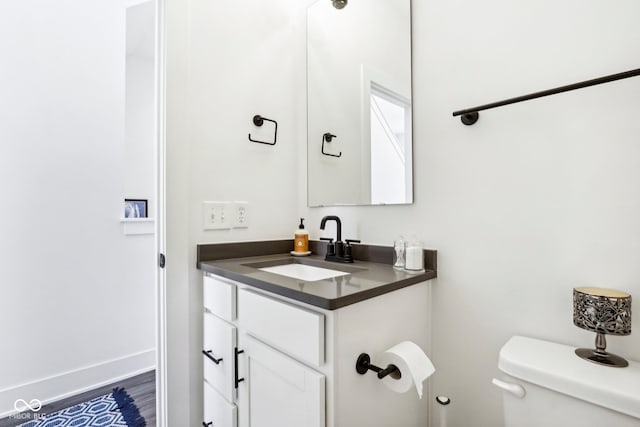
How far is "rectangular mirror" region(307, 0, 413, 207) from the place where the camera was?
123cm

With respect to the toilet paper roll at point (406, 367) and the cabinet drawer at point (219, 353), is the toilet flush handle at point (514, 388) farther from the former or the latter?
the cabinet drawer at point (219, 353)

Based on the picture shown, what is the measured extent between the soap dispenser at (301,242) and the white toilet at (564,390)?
945mm

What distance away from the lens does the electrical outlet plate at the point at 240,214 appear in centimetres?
142

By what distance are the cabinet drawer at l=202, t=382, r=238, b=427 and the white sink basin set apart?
510 mm

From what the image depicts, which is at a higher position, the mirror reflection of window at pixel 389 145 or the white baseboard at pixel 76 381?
the mirror reflection of window at pixel 389 145

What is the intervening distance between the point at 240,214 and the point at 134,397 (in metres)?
1.42

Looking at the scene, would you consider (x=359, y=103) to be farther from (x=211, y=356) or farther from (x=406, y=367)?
(x=211, y=356)

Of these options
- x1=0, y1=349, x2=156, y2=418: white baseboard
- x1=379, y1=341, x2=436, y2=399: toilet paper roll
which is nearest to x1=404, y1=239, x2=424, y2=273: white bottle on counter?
x1=379, y1=341, x2=436, y2=399: toilet paper roll

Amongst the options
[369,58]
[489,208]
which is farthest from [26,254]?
[489,208]

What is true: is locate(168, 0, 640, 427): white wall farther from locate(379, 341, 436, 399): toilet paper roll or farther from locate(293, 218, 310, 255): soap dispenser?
locate(379, 341, 436, 399): toilet paper roll

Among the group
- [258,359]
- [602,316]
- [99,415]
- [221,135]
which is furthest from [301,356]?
[99,415]

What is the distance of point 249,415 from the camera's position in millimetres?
1024

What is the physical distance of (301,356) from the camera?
2.68 ft

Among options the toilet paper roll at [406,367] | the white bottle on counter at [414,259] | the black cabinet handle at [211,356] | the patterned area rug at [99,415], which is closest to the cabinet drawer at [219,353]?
the black cabinet handle at [211,356]
